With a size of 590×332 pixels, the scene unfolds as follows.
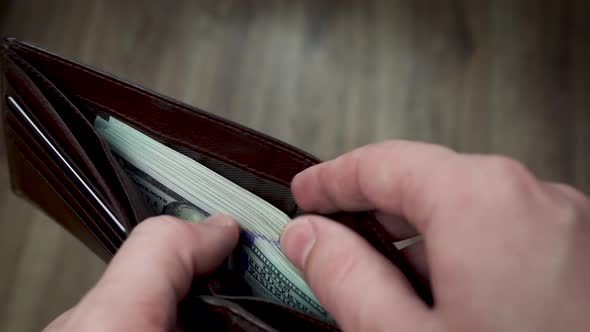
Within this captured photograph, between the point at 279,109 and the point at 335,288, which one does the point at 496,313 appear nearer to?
the point at 335,288

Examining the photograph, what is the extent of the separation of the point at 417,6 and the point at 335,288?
88cm

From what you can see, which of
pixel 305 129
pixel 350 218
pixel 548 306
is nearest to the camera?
pixel 548 306

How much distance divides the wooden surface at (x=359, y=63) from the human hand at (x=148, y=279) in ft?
1.97

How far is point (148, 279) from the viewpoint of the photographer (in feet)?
1.30

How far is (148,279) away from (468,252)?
23cm

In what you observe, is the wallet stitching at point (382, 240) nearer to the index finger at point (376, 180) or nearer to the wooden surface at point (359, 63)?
the index finger at point (376, 180)

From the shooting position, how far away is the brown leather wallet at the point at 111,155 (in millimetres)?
460

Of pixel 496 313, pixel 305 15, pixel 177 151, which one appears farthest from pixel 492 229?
pixel 305 15

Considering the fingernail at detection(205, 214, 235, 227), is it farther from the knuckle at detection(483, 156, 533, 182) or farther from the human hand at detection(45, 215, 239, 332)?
the knuckle at detection(483, 156, 533, 182)

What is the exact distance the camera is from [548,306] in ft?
1.05

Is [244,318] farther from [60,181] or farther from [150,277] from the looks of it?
[60,181]

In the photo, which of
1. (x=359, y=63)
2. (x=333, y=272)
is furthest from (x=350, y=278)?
(x=359, y=63)

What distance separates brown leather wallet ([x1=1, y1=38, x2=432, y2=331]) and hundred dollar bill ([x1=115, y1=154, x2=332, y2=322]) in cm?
2

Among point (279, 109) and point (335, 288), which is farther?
point (279, 109)
